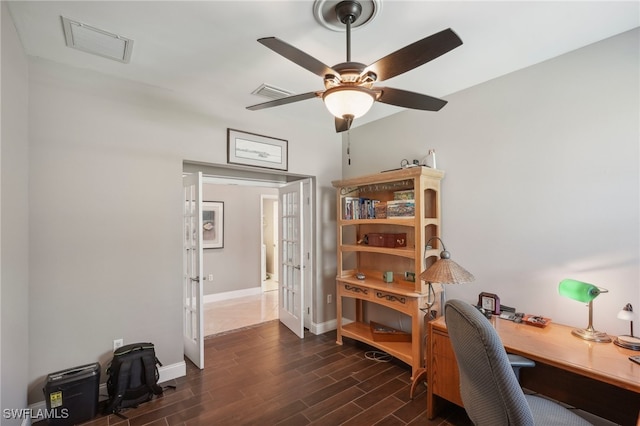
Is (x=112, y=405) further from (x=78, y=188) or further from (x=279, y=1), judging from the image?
(x=279, y=1)

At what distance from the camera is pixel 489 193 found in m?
2.59

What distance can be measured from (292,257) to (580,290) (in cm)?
298

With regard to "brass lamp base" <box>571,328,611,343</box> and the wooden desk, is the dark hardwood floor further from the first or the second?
"brass lamp base" <box>571,328,611,343</box>

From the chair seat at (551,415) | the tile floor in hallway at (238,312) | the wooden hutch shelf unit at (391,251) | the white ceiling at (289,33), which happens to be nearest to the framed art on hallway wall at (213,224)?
the tile floor in hallway at (238,312)

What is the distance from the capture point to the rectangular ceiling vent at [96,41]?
183 centimetres

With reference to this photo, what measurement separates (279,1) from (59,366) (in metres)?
3.05

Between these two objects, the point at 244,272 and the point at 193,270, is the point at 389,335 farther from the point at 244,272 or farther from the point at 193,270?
the point at 244,272

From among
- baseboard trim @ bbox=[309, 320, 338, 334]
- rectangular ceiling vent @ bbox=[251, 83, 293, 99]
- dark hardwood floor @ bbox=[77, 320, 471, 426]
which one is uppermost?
rectangular ceiling vent @ bbox=[251, 83, 293, 99]

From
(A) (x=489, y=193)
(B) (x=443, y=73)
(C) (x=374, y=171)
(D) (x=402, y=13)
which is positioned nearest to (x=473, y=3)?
(D) (x=402, y=13)

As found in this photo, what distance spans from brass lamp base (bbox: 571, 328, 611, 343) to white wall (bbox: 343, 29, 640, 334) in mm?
144

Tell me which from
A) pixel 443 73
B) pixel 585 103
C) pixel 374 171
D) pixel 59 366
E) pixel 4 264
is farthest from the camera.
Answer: pixel 374 171

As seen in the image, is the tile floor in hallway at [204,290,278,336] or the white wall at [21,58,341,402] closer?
the white wall at [21,58,341,402]

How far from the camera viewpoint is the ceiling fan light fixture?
1481 millimetres

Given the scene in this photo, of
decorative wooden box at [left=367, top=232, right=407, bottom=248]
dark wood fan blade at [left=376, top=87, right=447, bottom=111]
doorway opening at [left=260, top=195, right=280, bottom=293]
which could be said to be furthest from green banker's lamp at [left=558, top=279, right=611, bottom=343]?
doorway opening at [left=260, top=195, right=280, bottom=293]
